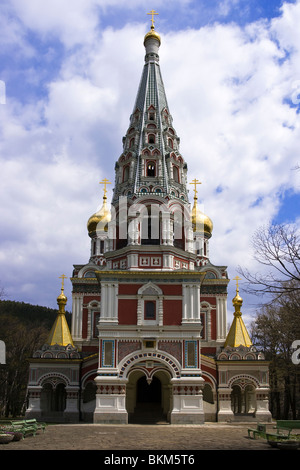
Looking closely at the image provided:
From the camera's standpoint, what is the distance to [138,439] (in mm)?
14477

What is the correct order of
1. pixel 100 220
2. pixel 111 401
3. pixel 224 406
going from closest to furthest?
pixel 111 401 < pixel 224 406 < pixel 100 220

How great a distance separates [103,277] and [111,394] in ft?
15.2

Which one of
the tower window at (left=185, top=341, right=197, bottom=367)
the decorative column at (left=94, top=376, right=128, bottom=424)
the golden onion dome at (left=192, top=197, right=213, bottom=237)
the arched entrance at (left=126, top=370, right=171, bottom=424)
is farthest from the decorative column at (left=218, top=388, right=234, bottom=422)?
the golden onion dome at (left=192, top=197, right=213, bottom=237)

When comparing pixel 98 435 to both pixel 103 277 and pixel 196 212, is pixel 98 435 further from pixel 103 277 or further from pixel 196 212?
pixel 196 212

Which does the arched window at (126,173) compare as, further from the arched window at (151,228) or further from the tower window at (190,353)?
the tower window at (190,353)

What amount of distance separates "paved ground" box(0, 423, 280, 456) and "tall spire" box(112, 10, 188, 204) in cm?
993

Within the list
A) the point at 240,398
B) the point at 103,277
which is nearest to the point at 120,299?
the point at 103,277

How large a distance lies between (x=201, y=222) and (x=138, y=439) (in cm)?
1837

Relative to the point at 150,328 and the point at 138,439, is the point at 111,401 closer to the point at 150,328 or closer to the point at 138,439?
the point at 150,328

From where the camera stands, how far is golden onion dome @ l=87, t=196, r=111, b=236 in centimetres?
3139

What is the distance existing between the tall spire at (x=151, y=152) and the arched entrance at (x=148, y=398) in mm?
8047

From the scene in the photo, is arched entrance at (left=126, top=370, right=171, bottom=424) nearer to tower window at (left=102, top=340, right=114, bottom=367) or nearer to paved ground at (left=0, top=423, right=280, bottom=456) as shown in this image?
tower window at (left=102, top=340, right=114, bottom=367)

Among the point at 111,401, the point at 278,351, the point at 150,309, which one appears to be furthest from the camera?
the point at 278,351

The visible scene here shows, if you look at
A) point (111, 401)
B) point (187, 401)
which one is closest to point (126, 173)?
point (111, 401)
